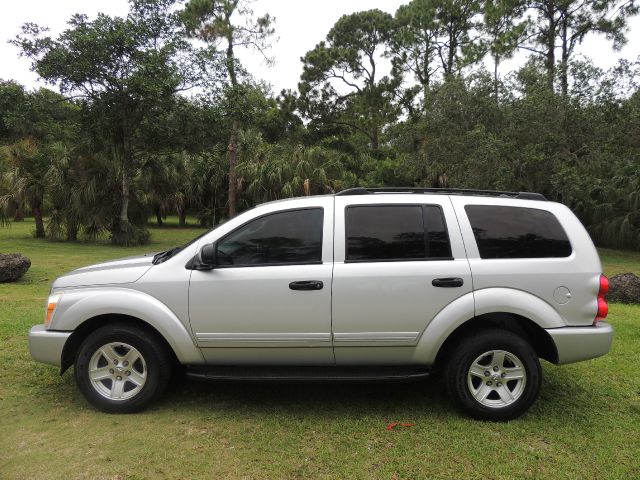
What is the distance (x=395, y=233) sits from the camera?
3.97 m

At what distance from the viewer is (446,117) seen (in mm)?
20766

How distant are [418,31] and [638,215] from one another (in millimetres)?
19644

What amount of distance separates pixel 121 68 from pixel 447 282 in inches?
725

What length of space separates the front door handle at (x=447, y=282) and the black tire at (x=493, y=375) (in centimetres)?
44

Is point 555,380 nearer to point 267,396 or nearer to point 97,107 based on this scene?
point 267,396

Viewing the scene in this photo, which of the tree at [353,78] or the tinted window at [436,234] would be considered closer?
the tinted window at [436,234]

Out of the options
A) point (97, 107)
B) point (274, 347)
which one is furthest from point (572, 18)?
point (274, 347)

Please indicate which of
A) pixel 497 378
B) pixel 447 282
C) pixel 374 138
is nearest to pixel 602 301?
pixel 497 378

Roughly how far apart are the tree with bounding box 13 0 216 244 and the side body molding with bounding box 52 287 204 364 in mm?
15692

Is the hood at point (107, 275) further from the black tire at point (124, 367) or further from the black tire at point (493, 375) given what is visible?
the black tire at point (493, 375)

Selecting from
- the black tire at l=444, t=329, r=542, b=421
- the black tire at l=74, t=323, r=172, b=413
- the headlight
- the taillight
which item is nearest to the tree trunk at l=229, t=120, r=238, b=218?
the headlight

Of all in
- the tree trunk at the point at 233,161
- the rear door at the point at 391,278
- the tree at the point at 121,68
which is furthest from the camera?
the tree trunk at the point at 233,161

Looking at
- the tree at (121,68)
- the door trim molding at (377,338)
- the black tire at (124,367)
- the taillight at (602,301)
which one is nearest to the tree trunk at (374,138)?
the tree at (121,68)

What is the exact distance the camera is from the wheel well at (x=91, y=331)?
13.2 ft
